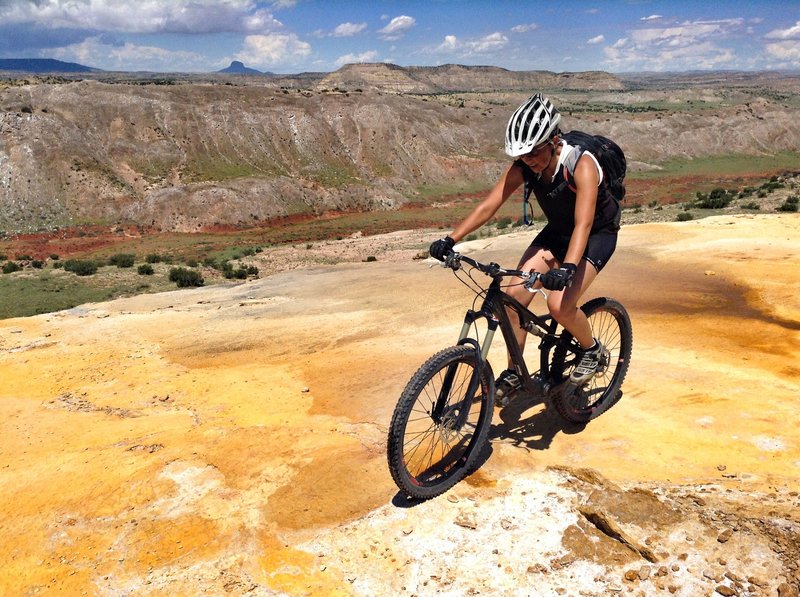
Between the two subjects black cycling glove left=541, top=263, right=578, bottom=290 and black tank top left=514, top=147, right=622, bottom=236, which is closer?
black cycling glove left=541, top=263, right=578, bottom=290

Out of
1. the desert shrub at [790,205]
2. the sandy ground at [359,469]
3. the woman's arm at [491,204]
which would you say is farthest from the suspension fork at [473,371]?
the desert shrub at [790,205]

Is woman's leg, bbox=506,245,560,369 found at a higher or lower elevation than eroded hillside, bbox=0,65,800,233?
lower

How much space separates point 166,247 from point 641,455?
152 feet

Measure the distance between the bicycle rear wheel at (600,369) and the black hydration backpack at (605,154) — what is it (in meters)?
1.40

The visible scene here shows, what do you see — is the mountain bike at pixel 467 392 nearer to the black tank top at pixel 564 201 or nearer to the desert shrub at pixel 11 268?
the black tank top at pixel 564 201

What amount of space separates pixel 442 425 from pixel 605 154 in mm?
2798

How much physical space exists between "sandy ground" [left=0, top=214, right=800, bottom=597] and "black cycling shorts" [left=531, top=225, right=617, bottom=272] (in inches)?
69.5

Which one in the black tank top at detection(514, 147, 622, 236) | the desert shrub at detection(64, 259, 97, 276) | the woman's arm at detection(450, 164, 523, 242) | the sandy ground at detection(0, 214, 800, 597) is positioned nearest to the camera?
the sandy ground at detection(0, 214, 800, 597)

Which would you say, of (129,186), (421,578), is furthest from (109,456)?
(129,186)

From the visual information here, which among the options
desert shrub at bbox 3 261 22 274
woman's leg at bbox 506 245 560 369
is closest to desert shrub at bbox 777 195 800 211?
woman's leg at bbox 506 245 560 369

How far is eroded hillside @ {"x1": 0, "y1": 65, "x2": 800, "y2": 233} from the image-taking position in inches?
2140

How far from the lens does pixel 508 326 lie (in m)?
5.05

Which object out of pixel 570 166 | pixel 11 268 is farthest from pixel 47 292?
pixel 570 166

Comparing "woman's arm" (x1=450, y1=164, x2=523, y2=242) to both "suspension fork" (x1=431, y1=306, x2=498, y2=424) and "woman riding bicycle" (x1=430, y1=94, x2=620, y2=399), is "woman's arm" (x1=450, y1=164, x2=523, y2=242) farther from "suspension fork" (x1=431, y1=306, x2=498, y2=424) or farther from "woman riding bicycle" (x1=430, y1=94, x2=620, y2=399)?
"suspension fork" (x1=431, y1=306, x2=498, y2=424)
